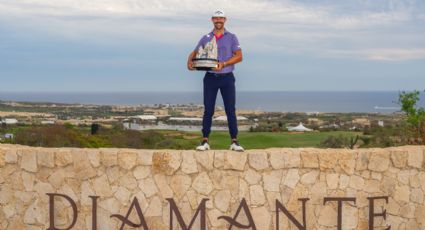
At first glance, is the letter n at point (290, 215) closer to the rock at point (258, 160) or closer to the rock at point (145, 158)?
the rock at point (258, 160)

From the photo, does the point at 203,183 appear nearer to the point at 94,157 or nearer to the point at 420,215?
the point at 94,157

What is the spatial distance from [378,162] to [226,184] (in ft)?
7.52

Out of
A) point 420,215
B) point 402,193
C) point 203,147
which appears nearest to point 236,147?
point 203,147

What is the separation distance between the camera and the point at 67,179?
9.74m

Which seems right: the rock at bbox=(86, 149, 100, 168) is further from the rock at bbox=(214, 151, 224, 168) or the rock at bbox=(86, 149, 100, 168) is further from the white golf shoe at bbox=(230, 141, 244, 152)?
the white golf shoe at bbox=(230, 141, 244, 152)

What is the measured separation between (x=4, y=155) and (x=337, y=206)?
5082 mm

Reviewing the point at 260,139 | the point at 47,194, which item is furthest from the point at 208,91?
the point at 260,139

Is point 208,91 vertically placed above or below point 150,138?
above

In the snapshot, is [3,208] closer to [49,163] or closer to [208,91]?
[49,163]

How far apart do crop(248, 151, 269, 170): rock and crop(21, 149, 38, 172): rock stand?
10.6 ft

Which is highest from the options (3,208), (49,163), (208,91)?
(208,91)

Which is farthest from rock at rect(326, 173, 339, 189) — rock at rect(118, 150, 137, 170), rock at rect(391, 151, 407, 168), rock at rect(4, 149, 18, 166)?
rock at rect(4, 149, 18, 166)

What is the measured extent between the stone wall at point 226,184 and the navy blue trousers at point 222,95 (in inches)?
24.2

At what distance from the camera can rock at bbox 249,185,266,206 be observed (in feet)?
31.6
